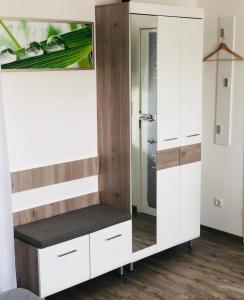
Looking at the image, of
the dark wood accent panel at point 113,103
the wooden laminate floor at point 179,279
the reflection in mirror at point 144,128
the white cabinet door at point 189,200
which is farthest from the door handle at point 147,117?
the wooden laminate floor at point 179,279

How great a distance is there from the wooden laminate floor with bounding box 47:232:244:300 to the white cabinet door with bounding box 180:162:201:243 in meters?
0.19

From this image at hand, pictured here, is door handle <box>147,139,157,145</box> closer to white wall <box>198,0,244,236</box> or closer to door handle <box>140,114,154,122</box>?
door handle <box>140,114,154,122</box>

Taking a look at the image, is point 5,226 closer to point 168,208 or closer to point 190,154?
point 168,208

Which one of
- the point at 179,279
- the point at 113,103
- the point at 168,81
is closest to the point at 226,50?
the point at 168,81

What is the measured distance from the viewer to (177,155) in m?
3.89

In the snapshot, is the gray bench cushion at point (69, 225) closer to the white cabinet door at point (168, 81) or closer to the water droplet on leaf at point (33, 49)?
the white cabinet door at point (168, 81)

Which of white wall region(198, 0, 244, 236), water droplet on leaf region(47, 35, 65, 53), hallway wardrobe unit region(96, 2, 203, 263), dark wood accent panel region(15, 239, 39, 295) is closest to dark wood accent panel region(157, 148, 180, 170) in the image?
hallway wardrobe unit region(96, 2, 203, 263)

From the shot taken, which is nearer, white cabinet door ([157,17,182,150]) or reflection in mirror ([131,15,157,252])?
reflection in mirror ([131,15,157,252])

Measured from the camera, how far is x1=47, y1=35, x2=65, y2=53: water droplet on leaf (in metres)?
3.38

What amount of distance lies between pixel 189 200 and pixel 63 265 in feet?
4.39

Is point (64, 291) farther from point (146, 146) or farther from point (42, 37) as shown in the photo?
point (42, 37)

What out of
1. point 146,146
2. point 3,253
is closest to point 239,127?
point 146,146

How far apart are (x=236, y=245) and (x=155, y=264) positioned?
0.81 m

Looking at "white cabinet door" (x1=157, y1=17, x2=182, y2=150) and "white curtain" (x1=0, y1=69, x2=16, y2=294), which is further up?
"white cabinet door" (x1=157, y1=17, x2=182, y2=150)
